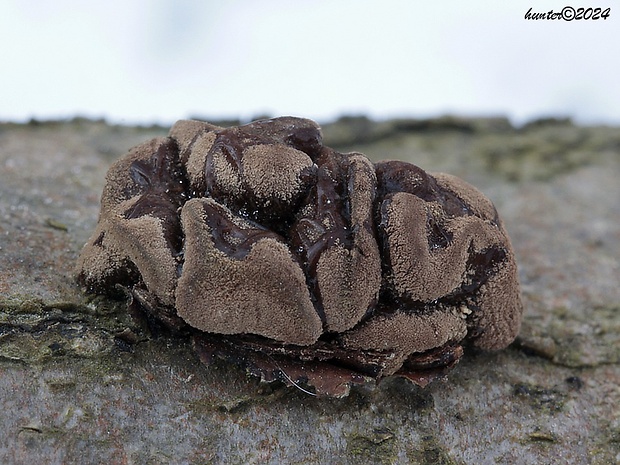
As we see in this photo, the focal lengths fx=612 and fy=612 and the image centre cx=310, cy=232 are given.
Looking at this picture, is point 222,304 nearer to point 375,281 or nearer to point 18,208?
point 375,281

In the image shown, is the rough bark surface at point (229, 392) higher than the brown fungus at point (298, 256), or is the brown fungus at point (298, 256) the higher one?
the brown fungus at point (298, 256)

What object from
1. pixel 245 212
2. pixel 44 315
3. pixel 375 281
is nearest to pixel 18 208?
pixel 44 315

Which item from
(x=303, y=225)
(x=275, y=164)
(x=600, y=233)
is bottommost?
(x=600, y=233)

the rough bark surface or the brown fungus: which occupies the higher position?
the brown fungus

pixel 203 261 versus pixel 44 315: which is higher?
pixel 203 261
